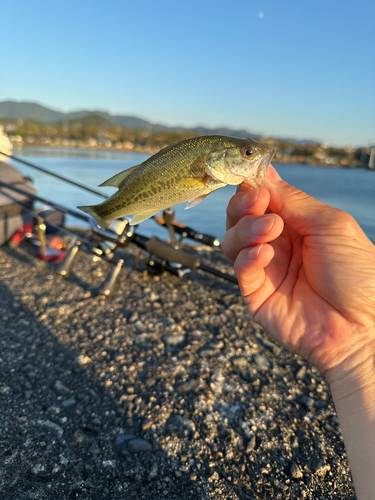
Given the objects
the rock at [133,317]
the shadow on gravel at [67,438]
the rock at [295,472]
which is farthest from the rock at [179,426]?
the rock at [133,317]

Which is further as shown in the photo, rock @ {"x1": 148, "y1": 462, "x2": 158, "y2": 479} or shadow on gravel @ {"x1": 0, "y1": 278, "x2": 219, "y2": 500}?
rock @ {"x1": 148, "y1": 462, "x2": 158, "y2": 479}

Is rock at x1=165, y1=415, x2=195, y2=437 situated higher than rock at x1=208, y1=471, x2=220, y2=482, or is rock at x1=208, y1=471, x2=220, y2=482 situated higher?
rock at x1=165, y1=415, x2=195, y2=437

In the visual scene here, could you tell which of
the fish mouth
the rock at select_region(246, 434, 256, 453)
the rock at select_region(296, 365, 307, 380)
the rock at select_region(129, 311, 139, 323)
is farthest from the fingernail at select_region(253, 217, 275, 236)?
the rock at select_region(129, 311, 139, 323)

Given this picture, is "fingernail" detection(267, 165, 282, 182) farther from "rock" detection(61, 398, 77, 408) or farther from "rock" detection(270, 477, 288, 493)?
"rock" detection(61, 398, 77, 408)

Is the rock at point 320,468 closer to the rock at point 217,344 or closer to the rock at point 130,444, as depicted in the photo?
the rock at point 130,444

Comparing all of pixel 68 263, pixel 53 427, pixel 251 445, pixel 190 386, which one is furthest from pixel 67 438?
pixel 68 263

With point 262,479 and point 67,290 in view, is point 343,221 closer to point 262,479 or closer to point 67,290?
point 262,479

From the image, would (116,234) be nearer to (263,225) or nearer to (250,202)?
(250,202)
